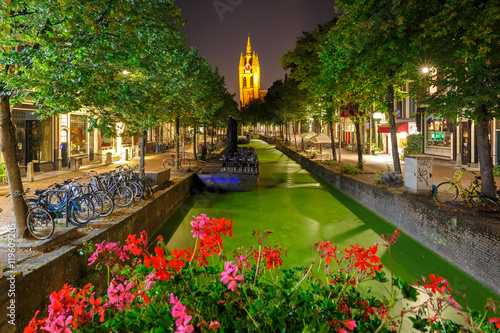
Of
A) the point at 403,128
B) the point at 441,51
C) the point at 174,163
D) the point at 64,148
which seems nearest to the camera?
the point at 441,51

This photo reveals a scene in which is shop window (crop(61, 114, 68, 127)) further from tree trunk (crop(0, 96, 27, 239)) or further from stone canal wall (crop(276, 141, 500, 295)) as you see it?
stone canal wall (crop(276, 141, 500, 295))

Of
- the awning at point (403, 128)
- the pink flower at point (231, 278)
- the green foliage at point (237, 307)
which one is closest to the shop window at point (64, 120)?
the green foliage at point (237, 307)

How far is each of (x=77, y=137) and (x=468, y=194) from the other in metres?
23.6

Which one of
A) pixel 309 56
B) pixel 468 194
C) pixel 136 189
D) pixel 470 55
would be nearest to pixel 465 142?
pixel 309 56

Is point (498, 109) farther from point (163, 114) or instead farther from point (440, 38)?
point (163, 114)

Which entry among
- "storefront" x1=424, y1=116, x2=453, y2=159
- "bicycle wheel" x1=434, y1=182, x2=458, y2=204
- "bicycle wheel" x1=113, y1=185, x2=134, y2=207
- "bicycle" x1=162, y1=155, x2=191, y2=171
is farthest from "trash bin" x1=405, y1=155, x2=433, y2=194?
"storefront" x1=424, y1=116, x2=453, y2=159

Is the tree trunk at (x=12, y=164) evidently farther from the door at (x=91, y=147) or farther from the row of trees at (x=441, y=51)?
the door at (x=91, y=147)

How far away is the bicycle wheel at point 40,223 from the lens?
616 centimetres

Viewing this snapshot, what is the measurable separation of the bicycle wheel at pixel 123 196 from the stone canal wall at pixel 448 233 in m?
8.81

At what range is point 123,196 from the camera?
33.1 ft

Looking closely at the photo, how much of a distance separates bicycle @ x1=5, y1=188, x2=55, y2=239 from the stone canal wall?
29.2 feet

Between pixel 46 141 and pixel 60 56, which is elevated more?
pixel 60 56

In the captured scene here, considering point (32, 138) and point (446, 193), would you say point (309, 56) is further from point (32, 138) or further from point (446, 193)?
point (32, 138)

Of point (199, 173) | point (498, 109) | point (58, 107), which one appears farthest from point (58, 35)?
point (199, 173)
